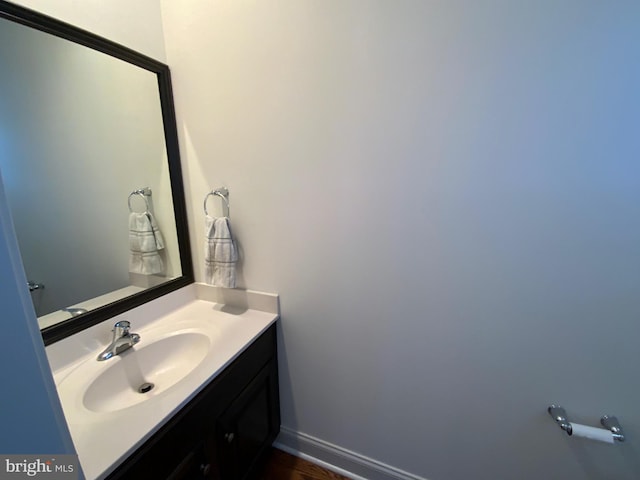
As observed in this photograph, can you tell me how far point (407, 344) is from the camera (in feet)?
3.60

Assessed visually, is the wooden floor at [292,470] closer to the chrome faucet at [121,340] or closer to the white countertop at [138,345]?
the white countertop at [138,345]

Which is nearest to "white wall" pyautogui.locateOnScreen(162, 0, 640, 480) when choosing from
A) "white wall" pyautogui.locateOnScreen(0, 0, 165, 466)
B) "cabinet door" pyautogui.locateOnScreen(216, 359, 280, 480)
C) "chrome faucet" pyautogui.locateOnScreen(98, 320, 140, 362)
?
"cabinet door" pyautogui.locateOnScreen(216, 359, 280, 480)

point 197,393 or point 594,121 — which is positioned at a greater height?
point 594,121

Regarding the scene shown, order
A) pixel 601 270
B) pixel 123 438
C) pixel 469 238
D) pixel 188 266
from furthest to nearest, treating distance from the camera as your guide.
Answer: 1. pixel 188 266
2. pixel 469 238
3. pixel 601 270
4. pixel 123 438

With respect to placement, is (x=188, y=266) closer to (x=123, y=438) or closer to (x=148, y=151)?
(x=148, y=151)

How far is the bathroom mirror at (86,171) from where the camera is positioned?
0.90 m

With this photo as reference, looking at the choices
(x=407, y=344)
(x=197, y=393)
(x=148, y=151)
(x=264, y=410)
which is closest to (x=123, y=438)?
(x=197, y=393)

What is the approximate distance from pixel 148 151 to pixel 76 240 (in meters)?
0.49

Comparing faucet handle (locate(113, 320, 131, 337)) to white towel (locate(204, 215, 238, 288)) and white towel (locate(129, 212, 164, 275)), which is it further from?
white towel (locate(204, 215, 238, 288))

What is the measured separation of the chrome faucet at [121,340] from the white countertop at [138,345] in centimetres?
4
